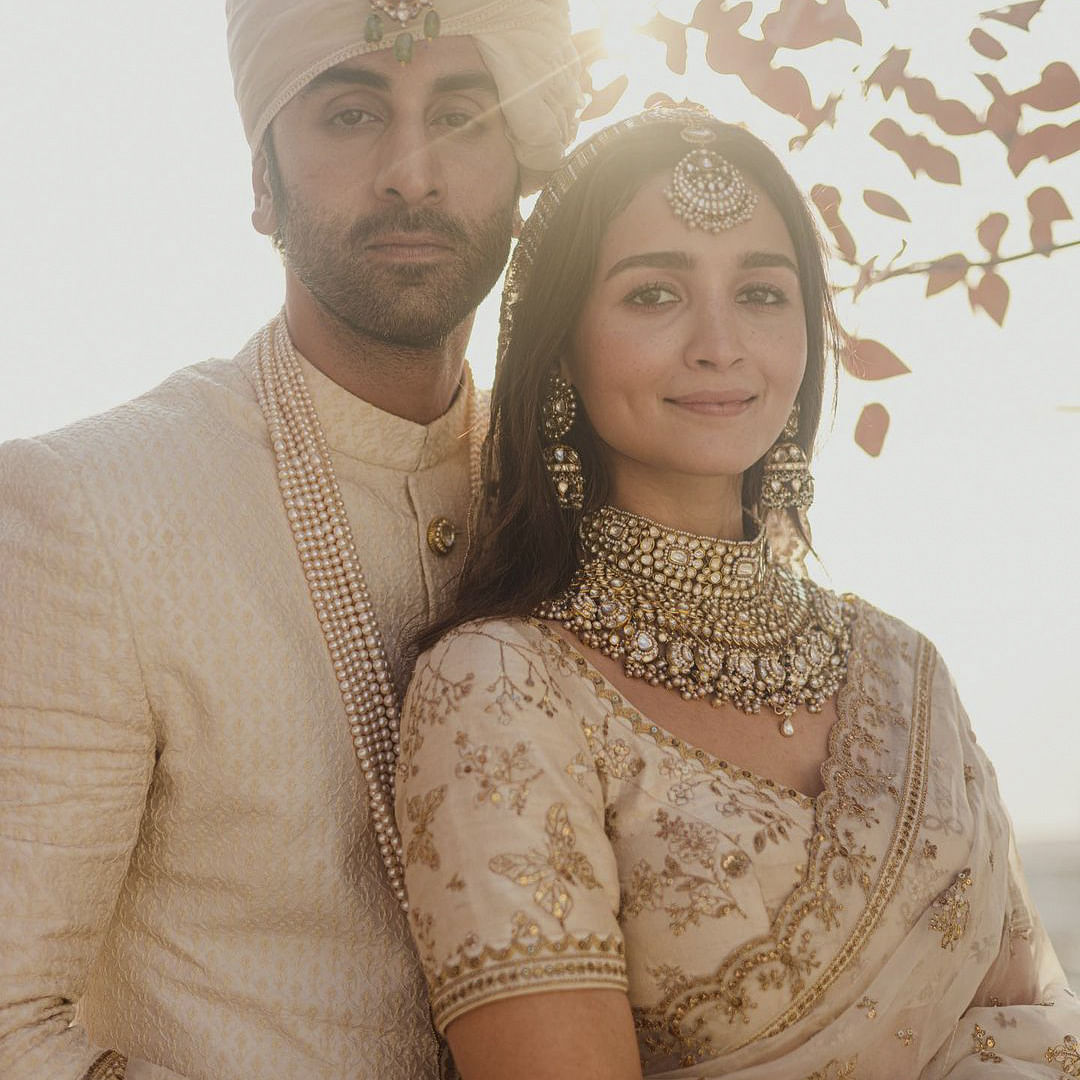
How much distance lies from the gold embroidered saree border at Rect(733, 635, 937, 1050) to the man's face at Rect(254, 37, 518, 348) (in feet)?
2.89

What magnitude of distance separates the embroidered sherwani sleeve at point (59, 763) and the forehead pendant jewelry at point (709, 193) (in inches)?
33.9

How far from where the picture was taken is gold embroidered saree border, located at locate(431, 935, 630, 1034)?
156 centimetres

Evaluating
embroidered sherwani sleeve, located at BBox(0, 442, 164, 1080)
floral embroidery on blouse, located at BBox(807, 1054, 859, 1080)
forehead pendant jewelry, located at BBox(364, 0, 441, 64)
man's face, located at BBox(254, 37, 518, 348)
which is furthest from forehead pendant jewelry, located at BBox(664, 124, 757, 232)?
floral embroidery on blouse, located at BBox(807, 1054, 859, 1080)

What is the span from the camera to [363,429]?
6.76 feet

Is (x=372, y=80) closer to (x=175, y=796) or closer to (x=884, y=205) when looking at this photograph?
(x=884, y=205)

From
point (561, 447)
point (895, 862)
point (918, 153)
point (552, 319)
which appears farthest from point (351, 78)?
point (895, 862)

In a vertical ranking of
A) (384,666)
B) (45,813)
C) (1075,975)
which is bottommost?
(1075,975)

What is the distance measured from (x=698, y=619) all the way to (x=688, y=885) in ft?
1.38

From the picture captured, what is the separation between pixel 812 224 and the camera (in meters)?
2.08

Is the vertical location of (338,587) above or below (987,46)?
below

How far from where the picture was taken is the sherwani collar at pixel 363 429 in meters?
2.05

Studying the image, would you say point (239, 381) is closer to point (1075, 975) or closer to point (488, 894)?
point (488, 894)

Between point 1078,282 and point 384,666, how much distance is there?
291 cm

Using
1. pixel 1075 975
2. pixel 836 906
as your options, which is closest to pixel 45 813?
pixel 836 906
